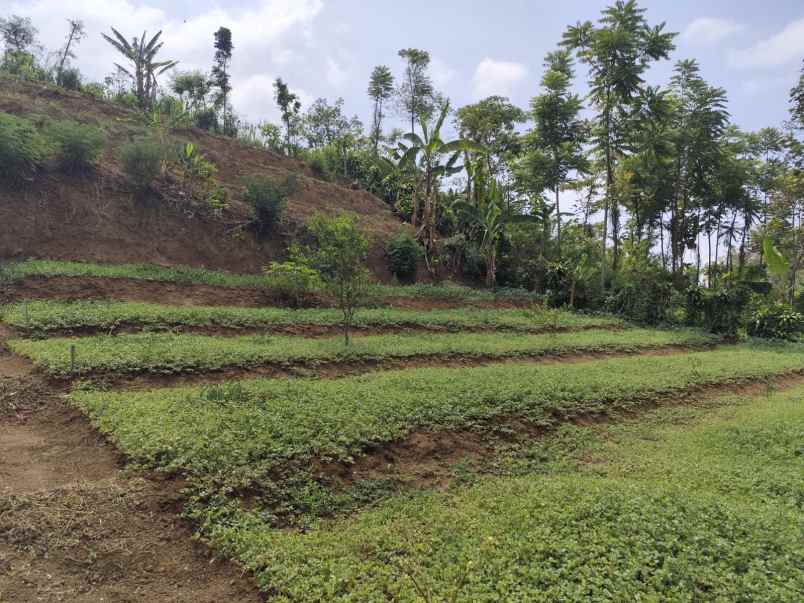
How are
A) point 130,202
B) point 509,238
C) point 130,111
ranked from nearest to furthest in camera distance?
1. point 130,202
2. point 130,111
3. point 509,238

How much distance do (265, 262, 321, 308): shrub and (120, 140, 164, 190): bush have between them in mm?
5872

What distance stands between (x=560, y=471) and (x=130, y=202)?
16.8 m

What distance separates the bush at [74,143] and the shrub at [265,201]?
519cm

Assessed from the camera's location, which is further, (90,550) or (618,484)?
(618,484)

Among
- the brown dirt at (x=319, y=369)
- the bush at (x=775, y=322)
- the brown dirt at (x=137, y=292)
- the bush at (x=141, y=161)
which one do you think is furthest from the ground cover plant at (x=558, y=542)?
the bush at (x=775, y=322)

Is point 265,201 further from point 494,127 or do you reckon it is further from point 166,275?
point 494,127

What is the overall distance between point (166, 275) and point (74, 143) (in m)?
5.79

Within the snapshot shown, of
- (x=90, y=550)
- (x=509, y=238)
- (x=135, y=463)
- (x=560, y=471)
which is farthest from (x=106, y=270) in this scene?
(x=509, y=238)

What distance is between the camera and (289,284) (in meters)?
15.7

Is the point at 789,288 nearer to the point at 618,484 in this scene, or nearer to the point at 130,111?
the point at 618,484

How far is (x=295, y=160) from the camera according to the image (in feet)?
95.3

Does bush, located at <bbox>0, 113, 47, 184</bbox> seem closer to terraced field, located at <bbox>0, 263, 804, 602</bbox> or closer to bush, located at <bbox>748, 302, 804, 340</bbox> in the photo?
terraced field, located at <bbox>0, 263, 804, 602</bbox>

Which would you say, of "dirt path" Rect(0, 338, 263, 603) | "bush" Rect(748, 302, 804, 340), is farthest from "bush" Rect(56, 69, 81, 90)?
"bush" Rect(748, 302, 804, 340)

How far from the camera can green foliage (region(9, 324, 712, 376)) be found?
866cm
